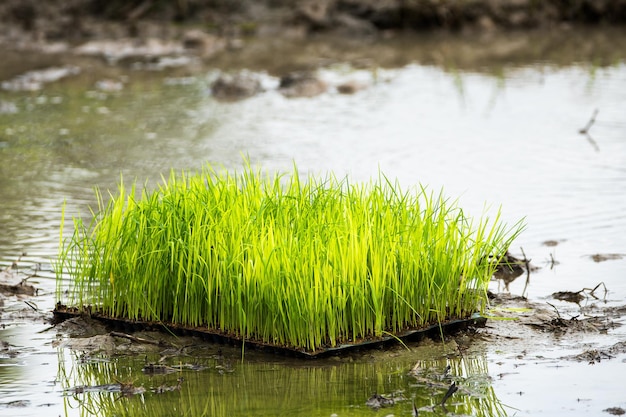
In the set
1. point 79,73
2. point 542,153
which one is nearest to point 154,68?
point 79,73

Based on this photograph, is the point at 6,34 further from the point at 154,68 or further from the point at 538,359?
the point at 538,359

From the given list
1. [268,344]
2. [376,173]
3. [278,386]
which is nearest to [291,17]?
[376,173]

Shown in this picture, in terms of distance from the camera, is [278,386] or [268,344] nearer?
[278,386]

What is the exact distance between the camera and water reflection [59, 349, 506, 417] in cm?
363

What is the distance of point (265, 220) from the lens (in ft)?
14.7

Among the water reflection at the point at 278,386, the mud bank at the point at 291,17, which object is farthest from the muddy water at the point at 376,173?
the mud bank at the point at 291,17

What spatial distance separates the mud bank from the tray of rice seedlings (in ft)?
44.2

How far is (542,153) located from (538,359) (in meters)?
4.63

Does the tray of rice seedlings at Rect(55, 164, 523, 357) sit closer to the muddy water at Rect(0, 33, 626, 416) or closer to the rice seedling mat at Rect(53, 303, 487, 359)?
the rice seedling mat at Rect(53, 303, 487, 359)

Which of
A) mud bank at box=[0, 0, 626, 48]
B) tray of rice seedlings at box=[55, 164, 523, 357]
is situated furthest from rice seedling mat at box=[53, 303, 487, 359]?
mud bank at box=[0, 0, 626, 48]

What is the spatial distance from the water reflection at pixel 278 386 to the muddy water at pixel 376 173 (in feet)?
0.03

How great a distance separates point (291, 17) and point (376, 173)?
10.8m

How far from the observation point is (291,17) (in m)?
18.3

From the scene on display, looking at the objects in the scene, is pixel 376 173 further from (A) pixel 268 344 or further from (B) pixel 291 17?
(B) pixel 291 17
